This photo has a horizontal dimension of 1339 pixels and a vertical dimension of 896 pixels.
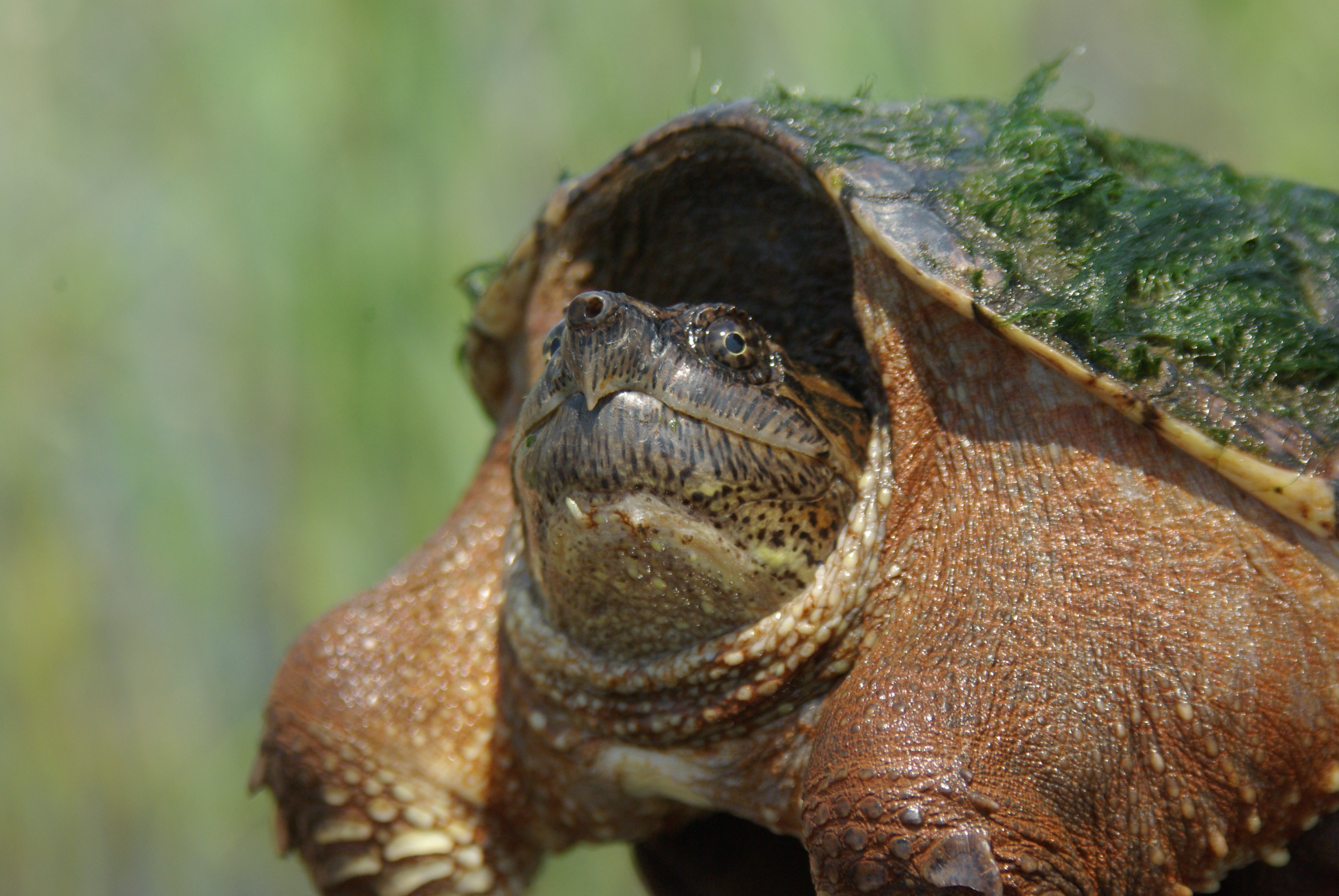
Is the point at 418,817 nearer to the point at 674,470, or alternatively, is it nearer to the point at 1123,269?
the point at 674,470

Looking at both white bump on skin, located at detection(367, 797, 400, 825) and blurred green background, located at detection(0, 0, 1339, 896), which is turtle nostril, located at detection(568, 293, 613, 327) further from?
blurred green background, located at detection(0, 0, 1339, 896)

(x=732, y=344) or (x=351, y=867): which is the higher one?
(x=732, y=344)

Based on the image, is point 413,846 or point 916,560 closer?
point 916,560

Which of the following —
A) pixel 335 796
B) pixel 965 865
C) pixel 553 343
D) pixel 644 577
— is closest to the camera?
pixel 965 865

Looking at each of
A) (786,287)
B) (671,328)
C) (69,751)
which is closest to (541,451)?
(671,328)

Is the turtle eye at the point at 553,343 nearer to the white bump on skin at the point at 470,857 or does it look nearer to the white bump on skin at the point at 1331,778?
the white bump on skin at the point at 470,857

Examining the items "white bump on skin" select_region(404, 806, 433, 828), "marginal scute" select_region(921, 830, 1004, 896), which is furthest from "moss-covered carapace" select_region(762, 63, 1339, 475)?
"white bump on skin" select_region(404, 806, 433, 828)

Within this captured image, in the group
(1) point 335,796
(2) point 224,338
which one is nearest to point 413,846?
(1) point 335,796

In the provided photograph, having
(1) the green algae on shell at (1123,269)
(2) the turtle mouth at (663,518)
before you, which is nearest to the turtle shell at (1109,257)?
(1) the green algae on shell at (1123,269)
